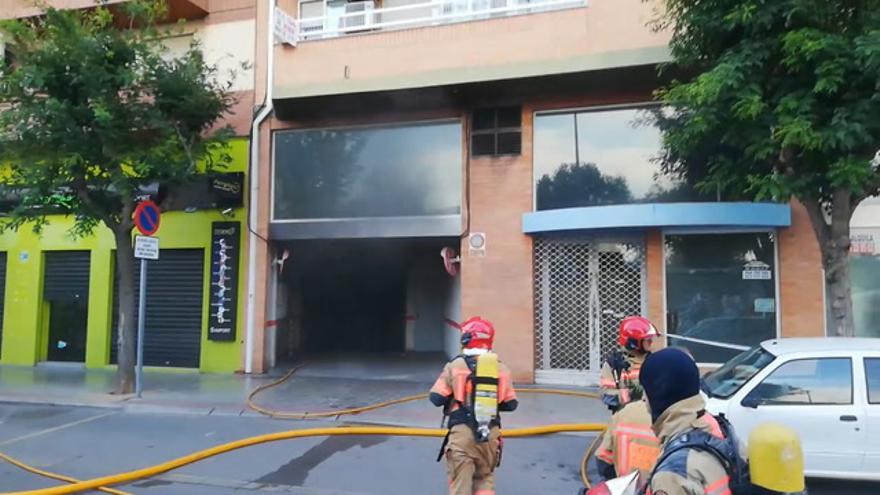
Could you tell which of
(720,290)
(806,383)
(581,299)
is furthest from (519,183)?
(806,383)

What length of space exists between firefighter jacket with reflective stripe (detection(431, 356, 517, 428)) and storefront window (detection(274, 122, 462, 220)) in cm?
732

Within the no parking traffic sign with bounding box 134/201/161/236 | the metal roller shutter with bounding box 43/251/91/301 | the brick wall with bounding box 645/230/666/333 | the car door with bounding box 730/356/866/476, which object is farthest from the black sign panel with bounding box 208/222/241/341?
the car door with bounding box 730/356/866/476

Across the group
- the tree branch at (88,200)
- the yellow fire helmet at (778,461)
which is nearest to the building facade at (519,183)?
the tree branch at (88,200)

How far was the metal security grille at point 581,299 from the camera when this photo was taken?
1023 centimetres

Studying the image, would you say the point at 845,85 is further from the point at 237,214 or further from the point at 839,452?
the point at 237,214

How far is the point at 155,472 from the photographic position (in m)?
5.87

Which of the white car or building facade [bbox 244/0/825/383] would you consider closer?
the white car

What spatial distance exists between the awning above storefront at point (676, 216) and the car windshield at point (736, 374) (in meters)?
3.61

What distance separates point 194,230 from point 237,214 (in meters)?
1.13

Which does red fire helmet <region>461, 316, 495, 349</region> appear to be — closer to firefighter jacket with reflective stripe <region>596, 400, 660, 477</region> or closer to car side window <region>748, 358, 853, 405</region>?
firefighter jacket with reflective stripe <region>596, 400, 660, 477</region>

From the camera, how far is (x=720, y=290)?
9750 mm

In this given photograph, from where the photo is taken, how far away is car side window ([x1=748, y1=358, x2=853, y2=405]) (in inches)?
209

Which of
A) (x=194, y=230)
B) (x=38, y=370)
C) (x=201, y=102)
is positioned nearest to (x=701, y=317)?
(x=201, y=102)

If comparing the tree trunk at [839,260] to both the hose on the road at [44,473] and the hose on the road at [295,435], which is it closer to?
the hose on the road at [295,435]
